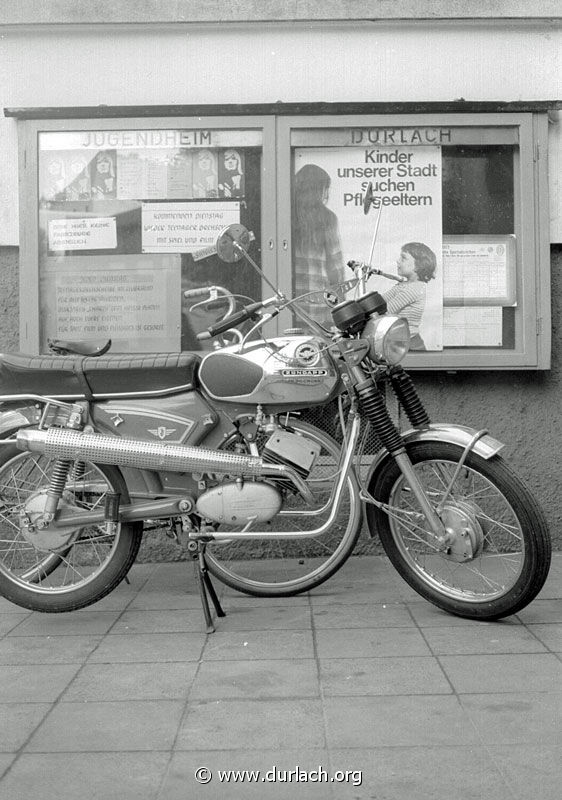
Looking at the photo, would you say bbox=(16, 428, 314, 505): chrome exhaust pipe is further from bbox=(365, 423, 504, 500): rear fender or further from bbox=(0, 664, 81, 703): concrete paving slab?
bbox=(0, 664, 81, 703): concrete paving slab

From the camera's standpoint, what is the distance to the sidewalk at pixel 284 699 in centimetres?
289

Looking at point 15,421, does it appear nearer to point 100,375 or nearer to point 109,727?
point 100,375

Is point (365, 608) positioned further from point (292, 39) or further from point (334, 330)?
point (292, 39)

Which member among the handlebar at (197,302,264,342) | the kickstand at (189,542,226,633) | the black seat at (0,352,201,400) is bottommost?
the kickstand at (189,542,226,633)

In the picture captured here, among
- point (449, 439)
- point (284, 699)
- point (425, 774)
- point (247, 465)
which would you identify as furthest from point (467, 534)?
point (425, 774)

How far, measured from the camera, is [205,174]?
5793 mm

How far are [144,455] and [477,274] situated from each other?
2.38m

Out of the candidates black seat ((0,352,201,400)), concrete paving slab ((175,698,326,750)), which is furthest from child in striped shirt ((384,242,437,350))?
concrete paving slab ((175,698,326,750))

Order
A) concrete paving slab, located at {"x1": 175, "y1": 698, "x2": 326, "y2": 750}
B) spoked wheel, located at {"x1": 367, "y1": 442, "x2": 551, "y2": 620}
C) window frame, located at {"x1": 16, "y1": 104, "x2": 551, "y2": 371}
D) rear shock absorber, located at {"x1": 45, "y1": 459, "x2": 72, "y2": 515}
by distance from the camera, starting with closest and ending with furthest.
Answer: concrete paving slab, located at {"x1": 175, "y1": 698, "x2": 326, "y2": 750} → spoked wheel, located at {"x1": 367, "y1": 442, "x2": 551, "y2": 620} → rear shock absorber, located at {"x1": 45, "y1": 459, "x2": 72, "y2": 515} → window frame, located at {"x1": 16, "y1": 104, "x2": 551, "y2": 371}

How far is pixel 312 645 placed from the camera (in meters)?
4.15

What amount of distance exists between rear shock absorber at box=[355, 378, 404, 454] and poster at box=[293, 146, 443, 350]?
1.42 m

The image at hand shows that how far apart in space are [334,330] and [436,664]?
1.51 meters

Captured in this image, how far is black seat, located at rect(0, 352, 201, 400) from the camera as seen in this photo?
15.1 ft

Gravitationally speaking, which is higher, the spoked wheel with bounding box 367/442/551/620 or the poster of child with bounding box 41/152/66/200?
the poster of child with bounding box 41/152/66/200
